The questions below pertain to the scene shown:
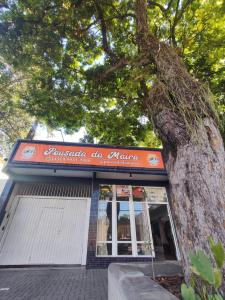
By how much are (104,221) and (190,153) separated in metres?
5.75

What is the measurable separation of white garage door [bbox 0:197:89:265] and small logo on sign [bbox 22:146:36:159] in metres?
1.90

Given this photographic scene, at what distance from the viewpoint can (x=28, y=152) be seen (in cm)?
657

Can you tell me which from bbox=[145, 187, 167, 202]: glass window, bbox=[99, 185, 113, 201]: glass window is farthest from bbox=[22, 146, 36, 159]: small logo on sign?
bbox=[145, 187, 167, 202]: glass window

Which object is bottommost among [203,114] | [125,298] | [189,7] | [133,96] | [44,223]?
[125,298]

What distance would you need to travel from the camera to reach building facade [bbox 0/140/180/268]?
6184mm

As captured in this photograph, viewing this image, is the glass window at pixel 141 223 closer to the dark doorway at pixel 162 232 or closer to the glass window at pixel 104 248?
the dark doorway at pixel 162 232

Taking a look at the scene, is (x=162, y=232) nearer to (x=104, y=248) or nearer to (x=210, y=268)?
(x=104, y=248)

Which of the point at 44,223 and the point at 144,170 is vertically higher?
the point at 144,170

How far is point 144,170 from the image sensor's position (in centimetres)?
684

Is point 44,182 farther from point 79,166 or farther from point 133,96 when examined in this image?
point 133,96

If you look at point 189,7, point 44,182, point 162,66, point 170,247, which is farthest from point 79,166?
point 189,7

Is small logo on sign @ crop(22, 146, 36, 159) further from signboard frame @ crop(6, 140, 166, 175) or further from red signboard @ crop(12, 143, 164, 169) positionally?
signboard frame @ crop(6, 140, 166, 175)

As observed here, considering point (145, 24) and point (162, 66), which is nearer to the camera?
point (162, 66)

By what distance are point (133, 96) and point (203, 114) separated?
408 cm
